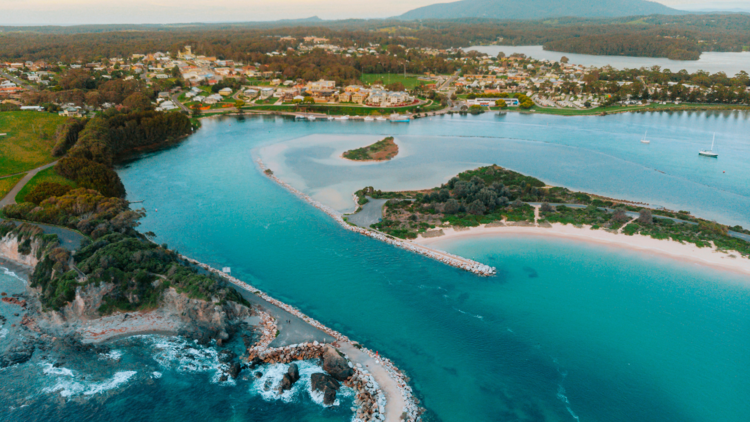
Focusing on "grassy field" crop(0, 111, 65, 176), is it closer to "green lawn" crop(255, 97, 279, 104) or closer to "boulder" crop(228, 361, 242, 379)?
"boulder" crop(228, 361, 242, 379)

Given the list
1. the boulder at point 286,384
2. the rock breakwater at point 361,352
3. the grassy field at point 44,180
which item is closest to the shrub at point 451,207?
the rock breakwater at point 361,352

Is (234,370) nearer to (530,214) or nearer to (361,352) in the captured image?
(361,352)

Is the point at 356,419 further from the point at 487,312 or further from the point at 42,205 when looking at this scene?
the point at 42,205

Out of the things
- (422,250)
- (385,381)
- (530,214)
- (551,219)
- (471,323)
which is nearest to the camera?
(385,381)

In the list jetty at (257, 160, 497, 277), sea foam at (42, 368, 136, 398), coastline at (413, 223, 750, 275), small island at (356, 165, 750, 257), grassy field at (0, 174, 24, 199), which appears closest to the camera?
sea foam at (42, 368, 136, 398)

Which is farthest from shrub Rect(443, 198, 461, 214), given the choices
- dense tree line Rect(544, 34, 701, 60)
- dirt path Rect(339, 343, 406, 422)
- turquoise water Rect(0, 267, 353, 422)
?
dense tree line Rect(544, 34, 701, 60)

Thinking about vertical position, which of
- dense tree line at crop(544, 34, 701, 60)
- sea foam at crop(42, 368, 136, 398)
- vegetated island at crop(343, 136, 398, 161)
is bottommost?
sea foam at crop(42, 368, 136, 398)

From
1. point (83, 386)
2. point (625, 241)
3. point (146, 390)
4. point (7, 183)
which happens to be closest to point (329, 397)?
point (146, 390)
